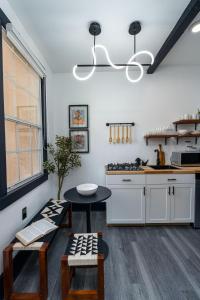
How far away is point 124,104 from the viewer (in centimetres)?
304

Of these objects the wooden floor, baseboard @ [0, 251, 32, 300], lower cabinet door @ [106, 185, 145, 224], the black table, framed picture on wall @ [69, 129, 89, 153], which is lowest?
the wooden floor

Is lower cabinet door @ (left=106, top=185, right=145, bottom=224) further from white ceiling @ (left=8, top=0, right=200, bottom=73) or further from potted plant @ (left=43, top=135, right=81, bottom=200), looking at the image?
white ceiling @ (left=8, top=0, right=200, bottom=73)

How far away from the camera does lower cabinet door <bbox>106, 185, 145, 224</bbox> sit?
8.00 feet

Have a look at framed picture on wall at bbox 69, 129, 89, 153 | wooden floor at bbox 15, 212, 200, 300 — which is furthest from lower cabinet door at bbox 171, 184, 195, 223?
framed picture on wall at bbox 69, 129, 89, 153

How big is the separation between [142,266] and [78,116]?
2464mm

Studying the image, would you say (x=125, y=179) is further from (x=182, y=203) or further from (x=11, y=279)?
(x=11, y=279)

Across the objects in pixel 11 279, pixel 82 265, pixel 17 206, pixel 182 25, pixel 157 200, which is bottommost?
pixel 11 279

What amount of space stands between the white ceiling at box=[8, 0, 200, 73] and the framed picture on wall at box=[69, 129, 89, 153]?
124cm

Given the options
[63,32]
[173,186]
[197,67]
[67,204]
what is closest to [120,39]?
[63,32]

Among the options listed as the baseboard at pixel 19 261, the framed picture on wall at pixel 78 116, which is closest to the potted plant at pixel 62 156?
the framed picture on wall at pixel 78 116

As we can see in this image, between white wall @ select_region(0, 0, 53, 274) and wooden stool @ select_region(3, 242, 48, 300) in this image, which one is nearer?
wooden stool @ select_region(3, 242, 48, 300)

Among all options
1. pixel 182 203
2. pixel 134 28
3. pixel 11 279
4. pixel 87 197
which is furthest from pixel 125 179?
pixel 134 28

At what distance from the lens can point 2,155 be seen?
1.42 meters

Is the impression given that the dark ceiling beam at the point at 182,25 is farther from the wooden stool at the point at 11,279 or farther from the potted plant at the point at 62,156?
the wooden stool at the point at 11,279
